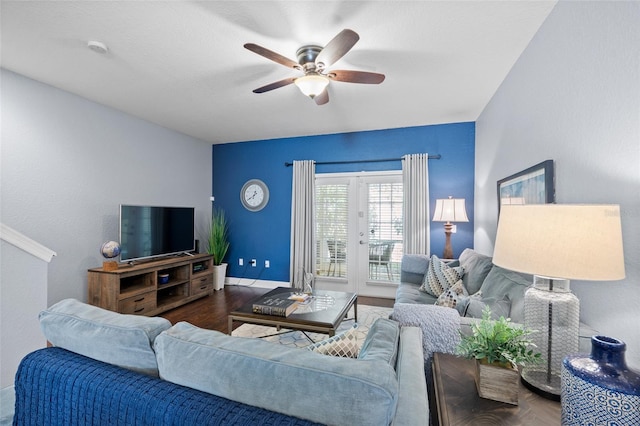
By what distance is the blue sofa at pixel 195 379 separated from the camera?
761mm

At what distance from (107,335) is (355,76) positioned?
222cm

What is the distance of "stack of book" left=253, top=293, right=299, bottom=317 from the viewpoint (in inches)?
93.4

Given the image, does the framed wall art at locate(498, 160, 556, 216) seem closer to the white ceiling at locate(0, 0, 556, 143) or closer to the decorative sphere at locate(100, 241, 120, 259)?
the white ceiling at locate(0, 0, 556, 143)

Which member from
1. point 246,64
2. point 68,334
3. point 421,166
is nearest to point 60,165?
point 246,64

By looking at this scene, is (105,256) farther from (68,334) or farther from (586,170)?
(586,170)

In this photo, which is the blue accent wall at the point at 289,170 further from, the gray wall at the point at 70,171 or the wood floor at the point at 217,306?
the gray wall at the point at 70,171

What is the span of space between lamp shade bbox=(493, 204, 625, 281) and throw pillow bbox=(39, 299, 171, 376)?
4.41ft

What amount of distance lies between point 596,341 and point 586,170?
104 centimetres

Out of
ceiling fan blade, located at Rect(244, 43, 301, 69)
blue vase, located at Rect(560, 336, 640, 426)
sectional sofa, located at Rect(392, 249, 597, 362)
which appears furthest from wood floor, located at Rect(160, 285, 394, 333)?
blue vase, located at Rect(560, 336, 640, 426)

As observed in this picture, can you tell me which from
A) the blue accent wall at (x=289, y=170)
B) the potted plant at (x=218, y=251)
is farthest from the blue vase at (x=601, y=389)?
the potted plant at (x=218, y=251)

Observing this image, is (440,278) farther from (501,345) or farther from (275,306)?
(501,345)

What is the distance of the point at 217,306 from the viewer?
395 centimetres

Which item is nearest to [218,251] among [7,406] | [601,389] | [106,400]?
[7,406]

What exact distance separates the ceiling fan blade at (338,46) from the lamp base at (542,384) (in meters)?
1.86
